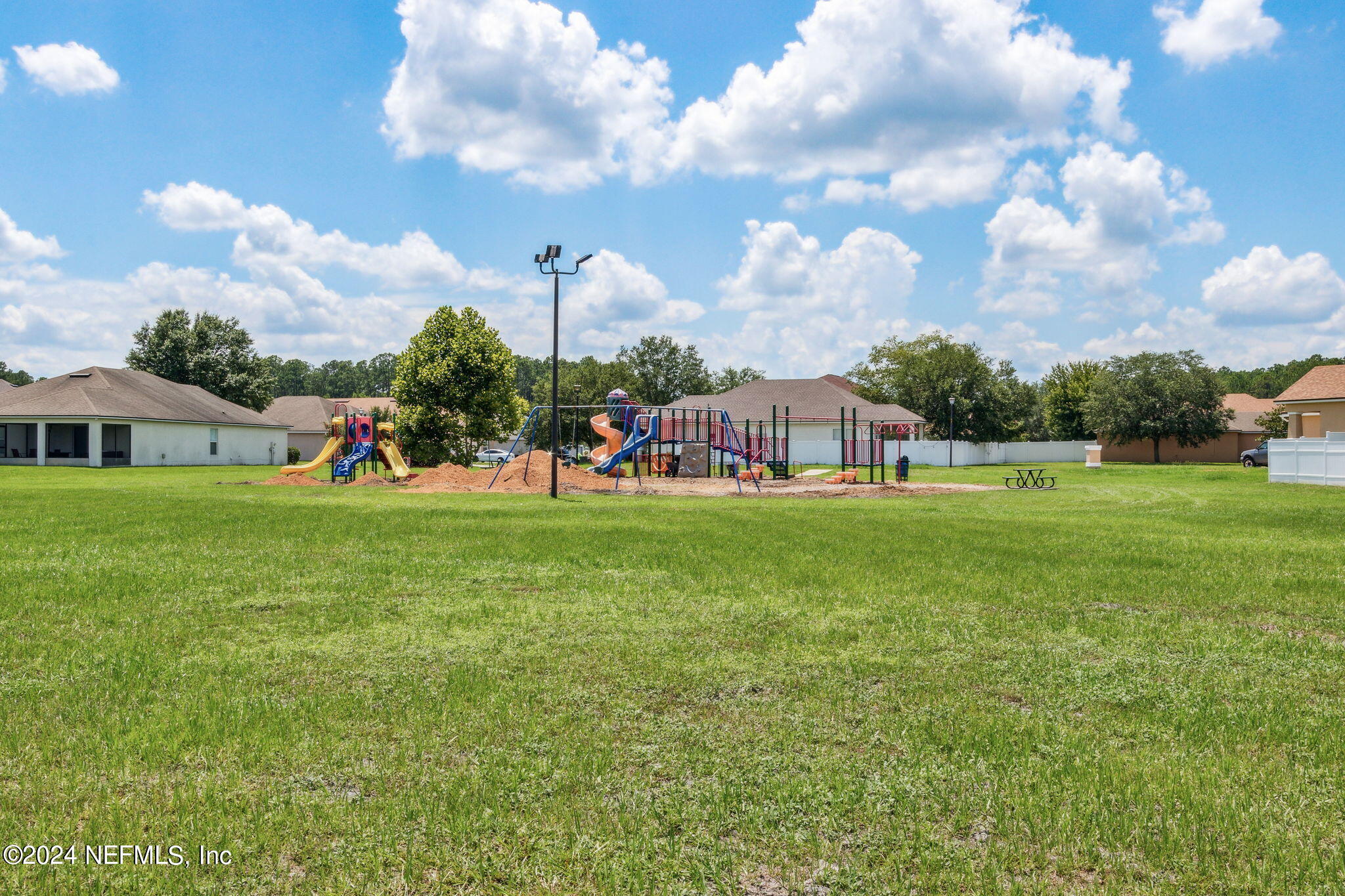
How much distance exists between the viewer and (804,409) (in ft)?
208

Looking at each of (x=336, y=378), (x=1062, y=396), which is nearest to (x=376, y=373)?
(x=336, y=378)

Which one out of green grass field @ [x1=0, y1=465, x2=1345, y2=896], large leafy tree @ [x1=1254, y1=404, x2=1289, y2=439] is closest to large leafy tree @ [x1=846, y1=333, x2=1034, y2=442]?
large leafy tree @ [x1=1254, y1=404, x2=1289, y2=439]

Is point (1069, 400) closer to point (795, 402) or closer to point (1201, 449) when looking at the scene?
point (1201, 449)

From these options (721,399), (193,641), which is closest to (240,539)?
(193,641)

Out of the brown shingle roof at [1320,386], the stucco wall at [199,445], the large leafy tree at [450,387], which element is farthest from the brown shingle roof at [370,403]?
the brown shingle roof at [1320,386]

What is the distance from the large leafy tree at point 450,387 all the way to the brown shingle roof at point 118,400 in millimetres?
16460

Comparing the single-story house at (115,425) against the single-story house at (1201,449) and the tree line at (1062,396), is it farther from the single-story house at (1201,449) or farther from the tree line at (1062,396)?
the single-story house at (1201,449)

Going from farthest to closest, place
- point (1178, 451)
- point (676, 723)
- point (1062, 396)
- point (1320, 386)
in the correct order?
point (1062, 396), point (1178, 451), point (1320, 386), point (676, 723)

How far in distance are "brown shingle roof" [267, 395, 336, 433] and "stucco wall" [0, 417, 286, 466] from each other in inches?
297

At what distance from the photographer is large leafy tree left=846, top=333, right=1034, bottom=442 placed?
69625 mm

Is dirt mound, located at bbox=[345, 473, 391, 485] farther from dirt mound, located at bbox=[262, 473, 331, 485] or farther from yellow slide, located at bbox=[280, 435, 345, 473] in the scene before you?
yellow slide, located at bbox=[280, 435, 345, 473]

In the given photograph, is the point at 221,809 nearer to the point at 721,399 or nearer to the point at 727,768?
the point at 727,768

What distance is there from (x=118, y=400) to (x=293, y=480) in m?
23.0

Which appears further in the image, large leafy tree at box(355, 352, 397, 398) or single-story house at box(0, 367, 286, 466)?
large leafy tree at box(355, 352, 397, 398)
